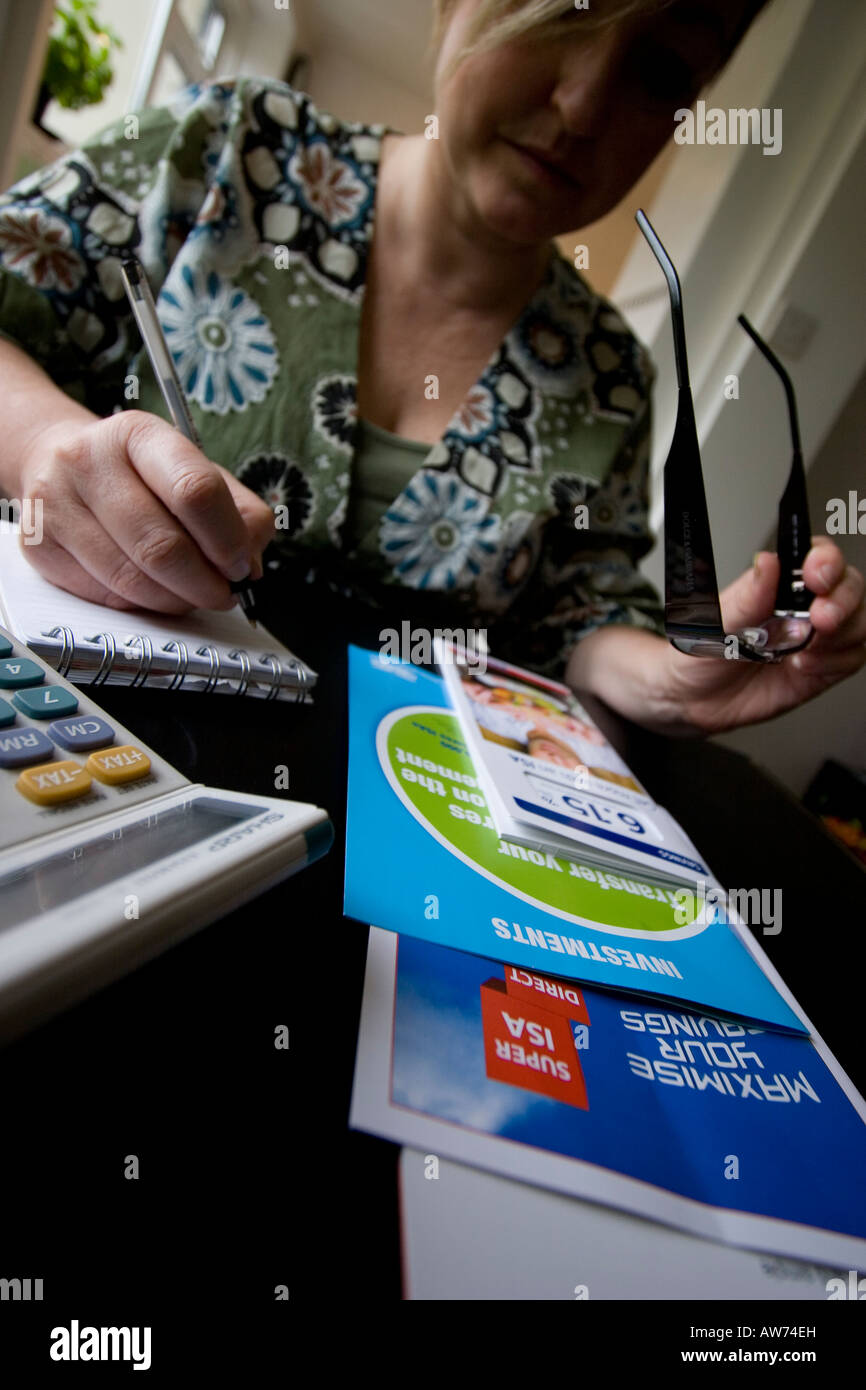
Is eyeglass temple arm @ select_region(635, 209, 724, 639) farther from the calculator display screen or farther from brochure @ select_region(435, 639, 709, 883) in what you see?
the calculator display screen

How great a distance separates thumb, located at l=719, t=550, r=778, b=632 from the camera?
19.0 inches

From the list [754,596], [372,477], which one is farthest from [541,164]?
[754,596]

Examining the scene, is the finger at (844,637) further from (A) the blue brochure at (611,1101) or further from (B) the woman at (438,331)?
(A) the blue brochure at (611,1101)

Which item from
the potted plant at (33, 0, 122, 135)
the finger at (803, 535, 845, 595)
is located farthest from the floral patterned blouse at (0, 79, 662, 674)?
the potted plant at (33, 0, 122, 135)

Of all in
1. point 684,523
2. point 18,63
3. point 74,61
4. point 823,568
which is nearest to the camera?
point 684,523

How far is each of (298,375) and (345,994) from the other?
1.73 feet

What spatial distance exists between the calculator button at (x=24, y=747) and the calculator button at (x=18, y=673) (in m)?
0.02

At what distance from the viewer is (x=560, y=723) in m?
0.45

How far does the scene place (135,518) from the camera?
1.01 ft

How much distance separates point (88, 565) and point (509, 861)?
0.76 ft

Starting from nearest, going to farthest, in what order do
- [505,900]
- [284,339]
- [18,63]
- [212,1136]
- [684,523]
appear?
[212,1136] < [505,900] < [684,523] < [284,339] < [18,63]

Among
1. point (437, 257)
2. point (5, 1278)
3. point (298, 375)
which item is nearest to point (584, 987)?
point (5, 1278)

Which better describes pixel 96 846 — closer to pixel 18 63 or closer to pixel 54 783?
pixel 54 783
